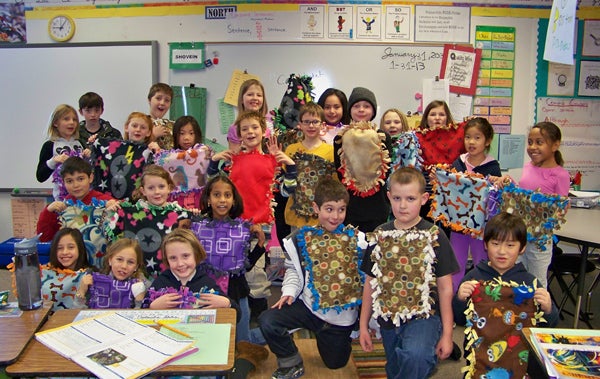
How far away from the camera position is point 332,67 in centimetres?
478

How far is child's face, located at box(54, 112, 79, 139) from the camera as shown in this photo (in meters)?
3.50

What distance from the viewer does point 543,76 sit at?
192 inches

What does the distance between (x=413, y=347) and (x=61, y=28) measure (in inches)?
175

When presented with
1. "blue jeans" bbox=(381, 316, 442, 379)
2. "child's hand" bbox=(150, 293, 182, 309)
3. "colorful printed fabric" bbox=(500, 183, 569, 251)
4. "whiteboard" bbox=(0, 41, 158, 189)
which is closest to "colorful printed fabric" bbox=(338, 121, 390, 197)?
"colorful printed fabric" bbox=(500, 183, 569, 251)

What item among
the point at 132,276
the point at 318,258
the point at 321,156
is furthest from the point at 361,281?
the point at 132,276

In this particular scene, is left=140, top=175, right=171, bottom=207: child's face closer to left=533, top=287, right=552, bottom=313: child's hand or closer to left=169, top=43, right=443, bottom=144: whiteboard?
left=533, top=287, right=552, bottom=313: child's hand

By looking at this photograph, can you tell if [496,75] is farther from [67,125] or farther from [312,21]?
[67,125]

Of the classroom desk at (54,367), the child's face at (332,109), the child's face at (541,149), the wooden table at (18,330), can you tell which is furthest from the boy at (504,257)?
the wooden table at (18,330)

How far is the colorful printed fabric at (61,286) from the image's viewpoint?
8.46 ft

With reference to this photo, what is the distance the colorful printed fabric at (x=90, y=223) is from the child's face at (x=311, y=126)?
1.28 m

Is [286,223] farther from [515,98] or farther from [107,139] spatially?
[515,98]

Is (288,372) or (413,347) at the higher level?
(413,347)

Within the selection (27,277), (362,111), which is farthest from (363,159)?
(27,277)

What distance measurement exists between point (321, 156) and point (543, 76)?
9.65 feet
